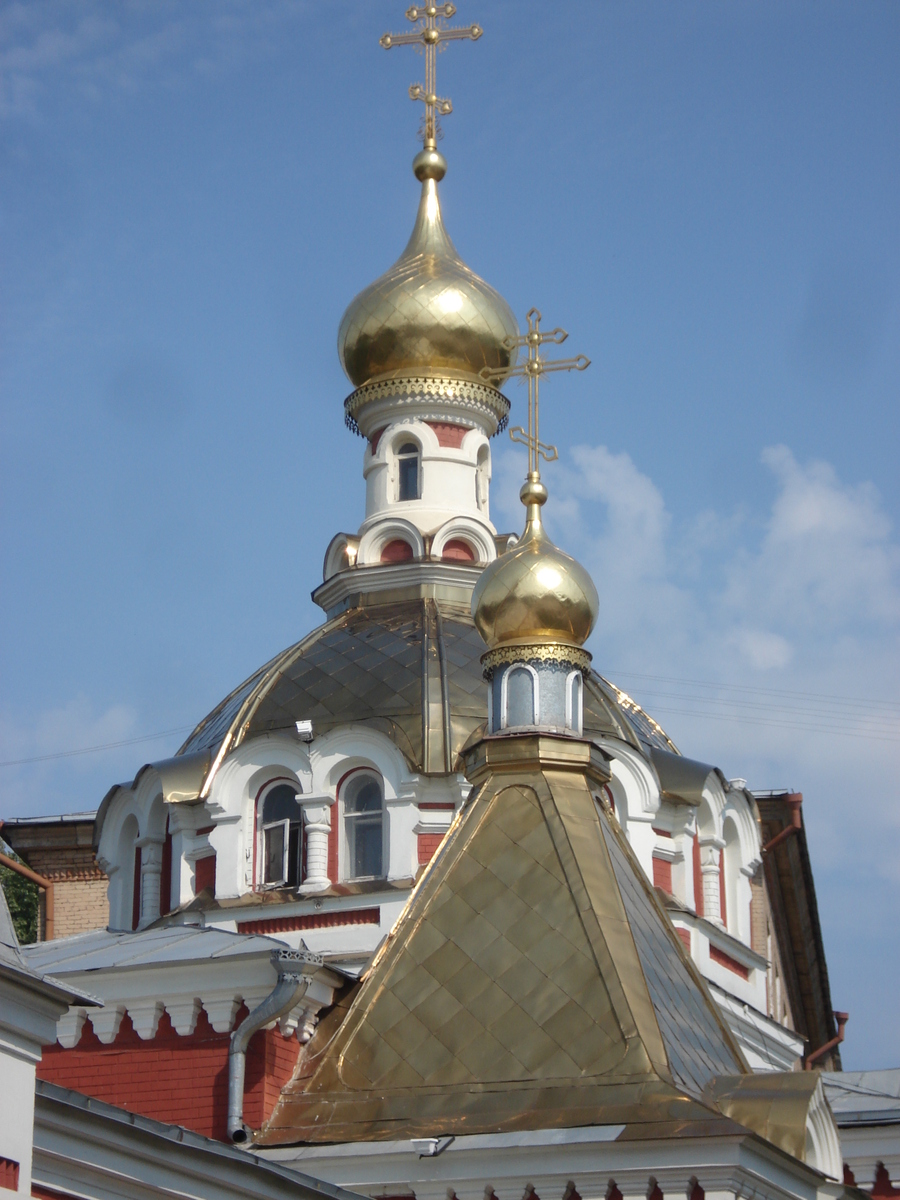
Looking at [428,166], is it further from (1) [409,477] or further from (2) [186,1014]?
(2) [186,1014]

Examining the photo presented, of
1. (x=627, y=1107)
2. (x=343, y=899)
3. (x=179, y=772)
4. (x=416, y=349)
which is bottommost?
(x=627, y=1107)

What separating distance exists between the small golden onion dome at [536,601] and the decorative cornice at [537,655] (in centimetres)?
4

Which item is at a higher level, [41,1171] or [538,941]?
[538,941]

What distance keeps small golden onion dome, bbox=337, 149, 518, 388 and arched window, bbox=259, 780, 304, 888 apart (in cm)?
437

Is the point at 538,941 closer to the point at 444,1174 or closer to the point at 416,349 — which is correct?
the point at 444,1174

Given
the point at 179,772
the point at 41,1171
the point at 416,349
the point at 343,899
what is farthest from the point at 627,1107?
the point at 416,349

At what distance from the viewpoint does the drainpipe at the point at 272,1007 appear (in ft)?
34.8

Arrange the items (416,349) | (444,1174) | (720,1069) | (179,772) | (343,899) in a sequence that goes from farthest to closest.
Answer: (416,349) < (179,772) < (343,899) < (720,1069) < (444,1174)

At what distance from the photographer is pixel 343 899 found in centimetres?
1468

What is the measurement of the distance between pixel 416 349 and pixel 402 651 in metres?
3.38

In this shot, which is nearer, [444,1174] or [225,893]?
[444,1174]

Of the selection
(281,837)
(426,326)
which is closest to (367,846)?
(281,837)

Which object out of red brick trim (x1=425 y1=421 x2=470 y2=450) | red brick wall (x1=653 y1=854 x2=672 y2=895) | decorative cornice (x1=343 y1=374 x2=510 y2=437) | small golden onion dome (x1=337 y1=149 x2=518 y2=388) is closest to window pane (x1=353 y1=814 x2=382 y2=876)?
red brick wall (x1=653 y1=854 x2=672 y2=895)

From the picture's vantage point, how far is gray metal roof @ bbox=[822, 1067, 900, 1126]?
1223cm
